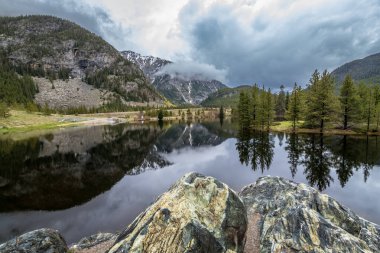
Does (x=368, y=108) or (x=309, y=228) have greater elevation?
(x=368, y=108)

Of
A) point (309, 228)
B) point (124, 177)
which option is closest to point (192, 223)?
point (309, 228)

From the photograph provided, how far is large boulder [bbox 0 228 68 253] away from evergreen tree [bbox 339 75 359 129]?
283ft

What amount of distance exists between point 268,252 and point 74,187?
29.3m

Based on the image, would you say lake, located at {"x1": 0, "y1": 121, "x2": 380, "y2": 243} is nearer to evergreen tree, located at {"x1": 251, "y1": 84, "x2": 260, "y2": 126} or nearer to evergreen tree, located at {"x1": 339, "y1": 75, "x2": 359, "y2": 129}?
evergreen tree, located at {"x1": 339, "y1": 75, "x2": 359, "y2": 129}

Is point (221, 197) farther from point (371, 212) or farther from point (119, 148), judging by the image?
point (119, 148)

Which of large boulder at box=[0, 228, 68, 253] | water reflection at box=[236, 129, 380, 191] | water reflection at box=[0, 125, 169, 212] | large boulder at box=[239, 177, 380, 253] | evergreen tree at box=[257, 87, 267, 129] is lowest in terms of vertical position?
water reflection at box=[0, 125, 169, 212]

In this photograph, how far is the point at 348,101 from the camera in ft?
259

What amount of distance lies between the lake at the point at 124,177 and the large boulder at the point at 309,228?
30.0ft

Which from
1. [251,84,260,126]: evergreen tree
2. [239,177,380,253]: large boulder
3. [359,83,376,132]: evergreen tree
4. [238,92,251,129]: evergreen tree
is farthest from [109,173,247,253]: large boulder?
[238,92,251,129]: evergreen tree

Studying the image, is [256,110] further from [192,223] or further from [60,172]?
[192,223]

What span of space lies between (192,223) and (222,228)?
1799 mm

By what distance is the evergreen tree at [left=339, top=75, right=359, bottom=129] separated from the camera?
78.4 metres

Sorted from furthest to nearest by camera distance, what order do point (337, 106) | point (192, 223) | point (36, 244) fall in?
point (337, 106) → point (36, 244) → point (192, 223)

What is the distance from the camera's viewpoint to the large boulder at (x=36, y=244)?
13.9 meters
